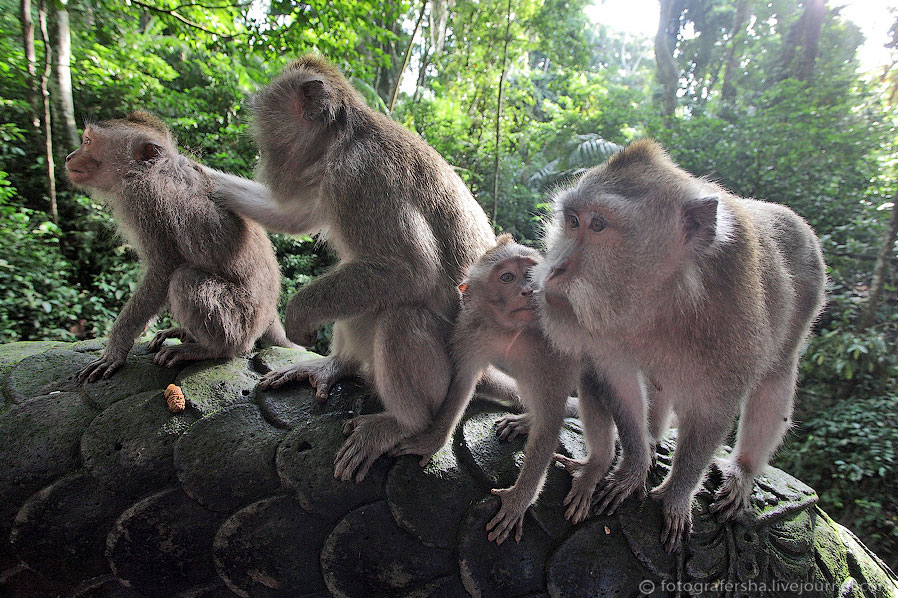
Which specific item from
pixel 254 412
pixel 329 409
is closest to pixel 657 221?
pixel 329 409

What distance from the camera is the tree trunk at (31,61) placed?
562 centimetres

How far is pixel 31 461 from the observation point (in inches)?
77.6

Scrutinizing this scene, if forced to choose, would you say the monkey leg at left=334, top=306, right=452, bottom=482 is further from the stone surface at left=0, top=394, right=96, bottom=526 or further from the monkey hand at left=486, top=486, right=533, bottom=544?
the stone surface at left=0, top=394, right=96, bottom=526

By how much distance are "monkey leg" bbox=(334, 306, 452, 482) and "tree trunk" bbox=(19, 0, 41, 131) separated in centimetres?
650

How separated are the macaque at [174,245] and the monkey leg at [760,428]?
255 centimetres

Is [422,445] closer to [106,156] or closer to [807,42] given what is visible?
[106,156]

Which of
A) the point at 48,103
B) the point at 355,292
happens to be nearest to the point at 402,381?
the point at 355,292

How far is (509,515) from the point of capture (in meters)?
1.85

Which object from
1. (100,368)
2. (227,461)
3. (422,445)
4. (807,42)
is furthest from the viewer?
(807,42)

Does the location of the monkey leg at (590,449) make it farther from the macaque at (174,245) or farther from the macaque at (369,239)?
the macaque at (174,245)

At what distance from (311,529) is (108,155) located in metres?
2.45

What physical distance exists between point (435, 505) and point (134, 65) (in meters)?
8.33

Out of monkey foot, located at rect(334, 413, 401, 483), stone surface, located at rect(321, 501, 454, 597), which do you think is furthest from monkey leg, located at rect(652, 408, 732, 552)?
monkey foot, located at rect(334, 413, 401, 483)

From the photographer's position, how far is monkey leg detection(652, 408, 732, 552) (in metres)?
1.89
